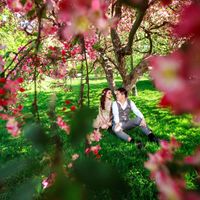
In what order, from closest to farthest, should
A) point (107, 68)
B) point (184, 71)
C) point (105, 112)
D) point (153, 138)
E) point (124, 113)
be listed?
point (184, 71) < point (153, 138) < point (124, 113) < point (105, 112) < point (107, 68)

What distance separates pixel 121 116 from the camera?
5762 mm

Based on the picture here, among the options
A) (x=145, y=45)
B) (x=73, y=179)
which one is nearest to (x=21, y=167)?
(x=73, y=179)

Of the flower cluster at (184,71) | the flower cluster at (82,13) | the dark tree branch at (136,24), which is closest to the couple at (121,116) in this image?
the dark tree branch at (136,24)

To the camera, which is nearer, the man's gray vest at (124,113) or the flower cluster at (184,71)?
the flower cluster at (184,71)

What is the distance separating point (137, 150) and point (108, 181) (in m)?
3.97

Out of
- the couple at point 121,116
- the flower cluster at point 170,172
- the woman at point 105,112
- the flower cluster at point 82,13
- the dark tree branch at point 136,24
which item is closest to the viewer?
the flower cluster at point 170,172

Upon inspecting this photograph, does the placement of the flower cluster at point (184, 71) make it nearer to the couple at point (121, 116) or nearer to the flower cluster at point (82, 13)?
the flower cluster at point (82, 13)

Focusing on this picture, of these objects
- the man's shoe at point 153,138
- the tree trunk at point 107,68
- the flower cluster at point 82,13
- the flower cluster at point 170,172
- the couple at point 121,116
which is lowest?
the man's shoe at point 153,138

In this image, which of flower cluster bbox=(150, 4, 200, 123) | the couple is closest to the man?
the couple

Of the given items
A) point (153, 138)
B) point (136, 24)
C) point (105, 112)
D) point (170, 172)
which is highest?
point (136, 24)

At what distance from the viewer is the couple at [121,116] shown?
17.7ft

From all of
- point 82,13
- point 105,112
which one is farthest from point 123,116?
point 82,13

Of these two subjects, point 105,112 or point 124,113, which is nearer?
point 124,113

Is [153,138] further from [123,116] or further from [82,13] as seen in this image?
[82,13]
